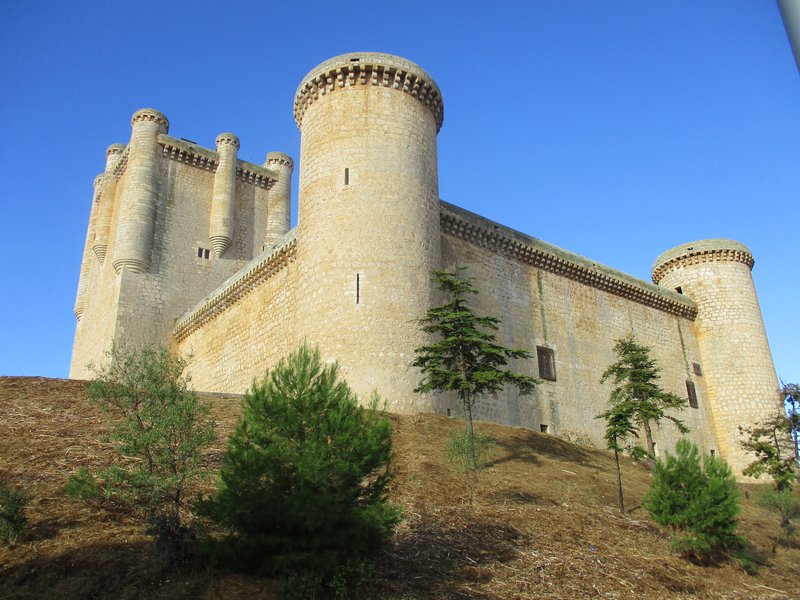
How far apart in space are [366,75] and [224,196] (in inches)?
535

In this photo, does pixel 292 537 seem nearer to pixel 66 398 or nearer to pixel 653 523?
pixel 653 523

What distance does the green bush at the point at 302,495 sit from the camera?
750 cm

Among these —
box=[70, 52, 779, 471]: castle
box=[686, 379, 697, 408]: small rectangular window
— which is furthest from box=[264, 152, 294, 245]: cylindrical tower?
box=[686, 379, 697, 408]: small rectangular window

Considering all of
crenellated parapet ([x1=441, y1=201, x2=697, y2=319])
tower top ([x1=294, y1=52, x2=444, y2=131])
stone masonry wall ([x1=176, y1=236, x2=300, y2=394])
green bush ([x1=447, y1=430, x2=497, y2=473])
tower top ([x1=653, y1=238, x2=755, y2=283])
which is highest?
tower top ([x1=294, y1=52, x2=444, y2=131])

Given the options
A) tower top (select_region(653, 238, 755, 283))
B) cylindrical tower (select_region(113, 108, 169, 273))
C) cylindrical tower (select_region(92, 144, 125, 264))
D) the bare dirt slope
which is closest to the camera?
the bare dirt slope

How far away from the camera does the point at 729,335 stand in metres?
28.7

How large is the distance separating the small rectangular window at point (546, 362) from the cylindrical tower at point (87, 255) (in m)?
21.4

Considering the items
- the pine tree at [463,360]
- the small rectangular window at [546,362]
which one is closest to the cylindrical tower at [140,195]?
the small rectangular window at [546,362]

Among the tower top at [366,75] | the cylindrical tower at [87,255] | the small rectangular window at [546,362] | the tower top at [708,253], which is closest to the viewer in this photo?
the tower top at [366,75]

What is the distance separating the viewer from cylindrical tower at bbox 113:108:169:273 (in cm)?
2808

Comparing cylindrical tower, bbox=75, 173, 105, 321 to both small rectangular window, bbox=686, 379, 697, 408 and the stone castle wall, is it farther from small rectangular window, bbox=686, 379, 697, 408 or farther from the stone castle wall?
small rectangular window, bbox=686, 379, 697, 408

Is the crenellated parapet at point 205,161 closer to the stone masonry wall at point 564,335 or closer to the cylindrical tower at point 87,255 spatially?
the cylindrical tower at point 87,255

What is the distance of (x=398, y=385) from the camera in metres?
16.9

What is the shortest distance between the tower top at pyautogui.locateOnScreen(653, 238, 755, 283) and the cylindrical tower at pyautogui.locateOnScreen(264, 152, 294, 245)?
692 inches
